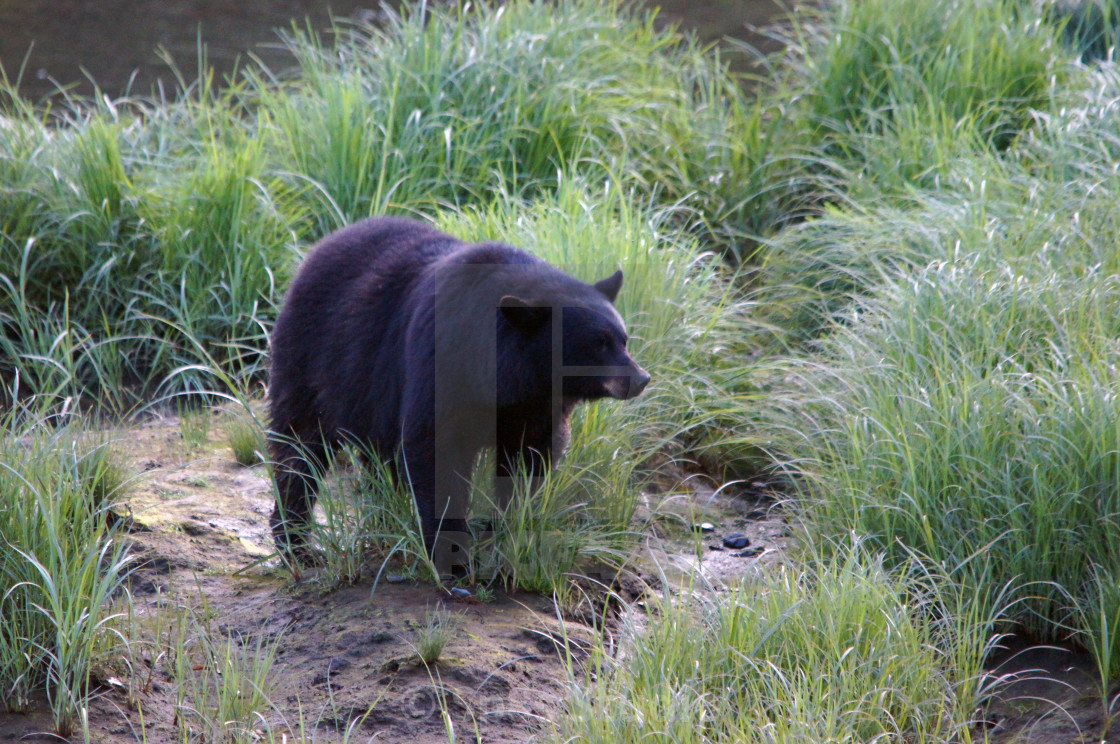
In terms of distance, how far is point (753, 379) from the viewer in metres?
4.78

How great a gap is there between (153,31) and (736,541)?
10.1 metres

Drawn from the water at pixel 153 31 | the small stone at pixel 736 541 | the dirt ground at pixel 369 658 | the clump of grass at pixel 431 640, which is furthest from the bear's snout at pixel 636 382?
the water at pixel 153 31

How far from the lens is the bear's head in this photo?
10.6 ft

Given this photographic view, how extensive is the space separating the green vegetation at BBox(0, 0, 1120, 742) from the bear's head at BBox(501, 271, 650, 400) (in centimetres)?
48

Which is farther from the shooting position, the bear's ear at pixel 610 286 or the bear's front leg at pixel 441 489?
the bear's ear at pixel 610 286

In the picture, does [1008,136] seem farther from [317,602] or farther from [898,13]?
[317,602]

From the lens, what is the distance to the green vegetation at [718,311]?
2908 millimetres

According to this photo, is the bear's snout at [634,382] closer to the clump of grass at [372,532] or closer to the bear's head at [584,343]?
the bear's head at [584,343]

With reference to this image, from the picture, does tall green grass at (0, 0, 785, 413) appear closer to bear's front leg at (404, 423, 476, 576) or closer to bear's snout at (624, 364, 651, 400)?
bear's front leg at (404, 423, 476, 576)

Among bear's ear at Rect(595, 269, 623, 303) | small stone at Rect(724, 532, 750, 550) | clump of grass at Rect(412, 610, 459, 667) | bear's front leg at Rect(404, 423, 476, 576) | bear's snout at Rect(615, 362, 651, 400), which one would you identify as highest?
bear's ear at Rect(595, 269, 623, 303)

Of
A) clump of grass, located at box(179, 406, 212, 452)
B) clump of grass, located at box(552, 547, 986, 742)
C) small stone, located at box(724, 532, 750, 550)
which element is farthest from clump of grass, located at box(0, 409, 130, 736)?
small stone, located at box(724, 532, 750, 550)

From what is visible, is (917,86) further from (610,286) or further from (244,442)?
(244,442)

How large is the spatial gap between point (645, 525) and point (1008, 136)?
3.88m

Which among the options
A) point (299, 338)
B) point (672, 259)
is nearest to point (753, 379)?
point (672, 259)
